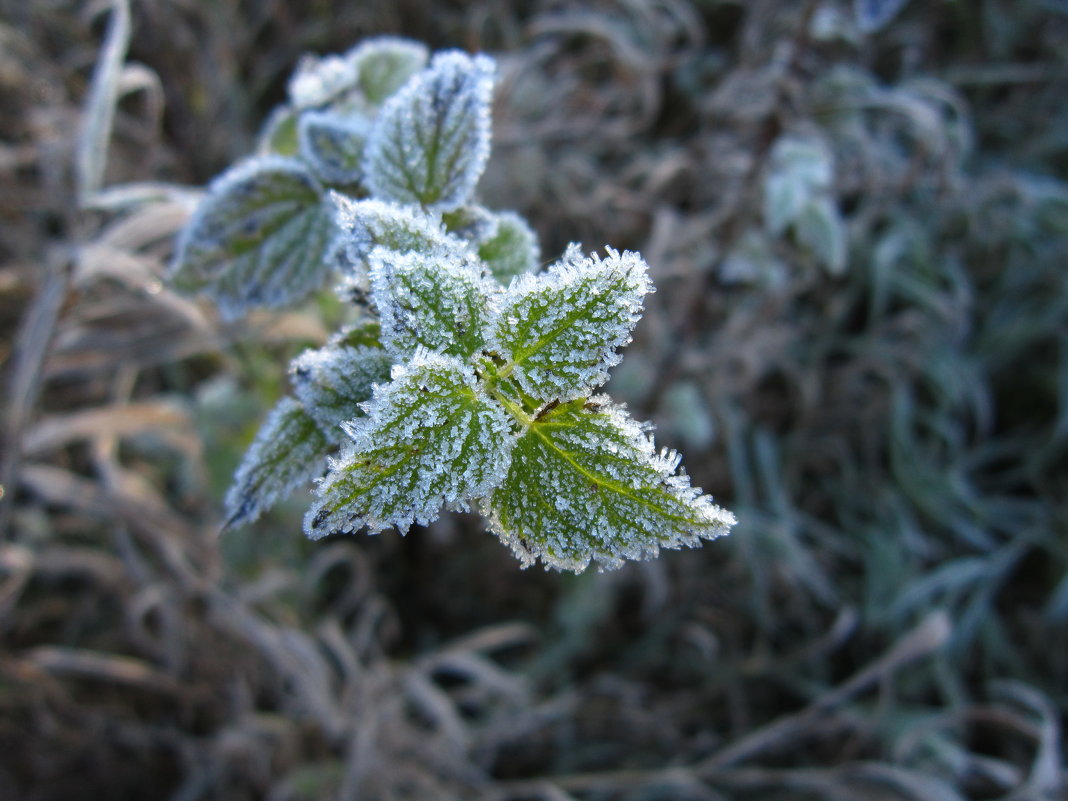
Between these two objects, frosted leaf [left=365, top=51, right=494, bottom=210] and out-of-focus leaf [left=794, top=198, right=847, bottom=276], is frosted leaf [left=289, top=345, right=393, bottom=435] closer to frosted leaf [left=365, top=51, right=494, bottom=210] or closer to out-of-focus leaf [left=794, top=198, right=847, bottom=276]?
frosted leaf [left=365, top=51, right=494, bottom=210]

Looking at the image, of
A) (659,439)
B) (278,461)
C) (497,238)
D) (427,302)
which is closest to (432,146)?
(497,238)

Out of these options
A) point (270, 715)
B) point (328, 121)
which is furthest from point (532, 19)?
point (270, 715)

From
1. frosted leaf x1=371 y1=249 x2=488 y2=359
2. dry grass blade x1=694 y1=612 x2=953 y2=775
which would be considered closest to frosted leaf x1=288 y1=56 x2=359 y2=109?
frosted leaf x1=371 y1=249 x2=488 y2=359

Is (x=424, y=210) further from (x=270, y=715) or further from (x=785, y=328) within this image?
(x=785, y=328)

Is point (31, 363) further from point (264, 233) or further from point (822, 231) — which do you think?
point (822, 231)

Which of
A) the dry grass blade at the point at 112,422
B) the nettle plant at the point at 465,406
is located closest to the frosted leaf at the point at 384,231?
the nettle plant at the point at 465,406

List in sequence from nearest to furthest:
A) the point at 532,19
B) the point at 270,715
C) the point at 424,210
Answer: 1. the point at 424,210
2. the point at 270,715
3. the point at 532,19
